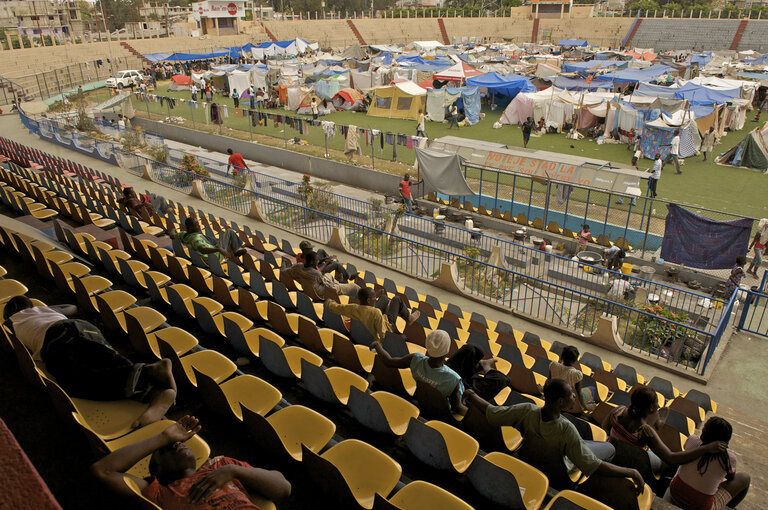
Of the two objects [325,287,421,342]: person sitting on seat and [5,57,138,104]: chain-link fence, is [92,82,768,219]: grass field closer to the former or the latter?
[5,57,138,104]: chain-link fence

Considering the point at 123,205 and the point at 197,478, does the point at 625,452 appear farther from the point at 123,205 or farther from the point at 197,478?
the point at 123,205

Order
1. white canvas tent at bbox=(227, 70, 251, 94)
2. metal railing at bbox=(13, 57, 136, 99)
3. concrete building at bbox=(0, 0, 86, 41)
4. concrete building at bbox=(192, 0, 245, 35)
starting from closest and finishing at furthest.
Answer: white canvas tent at bbox=(227, 70, 251, 94), metal railing at bbox=(13, 57, 136, 99), concrete building at bbox=(192, 0, 245, 35), concrete building at bbox=(0, 0, 86, 41)

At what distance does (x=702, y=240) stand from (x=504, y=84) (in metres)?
25.9

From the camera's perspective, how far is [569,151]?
27.4m

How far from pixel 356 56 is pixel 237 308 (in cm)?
5887

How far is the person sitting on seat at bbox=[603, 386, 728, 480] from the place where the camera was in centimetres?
448

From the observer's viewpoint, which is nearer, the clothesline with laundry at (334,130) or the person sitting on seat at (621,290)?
the person sitting on seat at (621,290)

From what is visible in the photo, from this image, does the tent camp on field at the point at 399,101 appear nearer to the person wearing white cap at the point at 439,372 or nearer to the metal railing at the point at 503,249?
the metal railing at the point at 503,249

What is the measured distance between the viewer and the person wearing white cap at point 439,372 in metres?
5.14

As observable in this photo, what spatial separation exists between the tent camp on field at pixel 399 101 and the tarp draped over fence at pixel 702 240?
74.8ft

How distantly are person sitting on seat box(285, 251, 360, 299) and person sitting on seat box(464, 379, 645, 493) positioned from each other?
441 centimetres

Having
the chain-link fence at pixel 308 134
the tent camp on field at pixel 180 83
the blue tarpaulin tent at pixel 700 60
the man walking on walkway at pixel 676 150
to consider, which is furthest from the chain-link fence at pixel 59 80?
the blue tarpaulin tent at pixel 700 60

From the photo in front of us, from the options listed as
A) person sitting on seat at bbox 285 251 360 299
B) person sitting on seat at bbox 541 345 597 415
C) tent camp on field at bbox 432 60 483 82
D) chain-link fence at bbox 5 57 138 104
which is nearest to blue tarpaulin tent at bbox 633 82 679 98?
tent camp on field at bbox 432 60 483 82

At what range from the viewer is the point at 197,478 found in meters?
3.32
